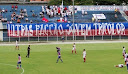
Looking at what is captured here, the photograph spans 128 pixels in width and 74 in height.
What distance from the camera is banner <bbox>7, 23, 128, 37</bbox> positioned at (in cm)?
7856

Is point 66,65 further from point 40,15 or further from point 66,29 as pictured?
point 40,15

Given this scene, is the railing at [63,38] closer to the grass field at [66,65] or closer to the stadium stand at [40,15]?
the stadium stand at [40,15]

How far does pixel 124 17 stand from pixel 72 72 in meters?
56.3

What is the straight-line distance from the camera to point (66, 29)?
80938mm

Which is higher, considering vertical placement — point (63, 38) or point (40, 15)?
point (40, 15)

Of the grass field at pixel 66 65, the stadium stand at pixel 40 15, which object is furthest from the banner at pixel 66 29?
the grass field at pixel 66 65

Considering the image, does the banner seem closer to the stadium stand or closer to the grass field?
the stadium stand

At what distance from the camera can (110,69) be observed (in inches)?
1540

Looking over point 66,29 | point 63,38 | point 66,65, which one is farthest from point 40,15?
point 66,65

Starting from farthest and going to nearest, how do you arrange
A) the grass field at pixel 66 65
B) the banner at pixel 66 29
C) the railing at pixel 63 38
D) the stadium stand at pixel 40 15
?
the stadium stand at pixel 40 15
the banner at pixel 66 29
the railing at pixel 63 38
the grass field at pixel 66 65

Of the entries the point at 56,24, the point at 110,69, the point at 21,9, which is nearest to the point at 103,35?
the point at 56,24

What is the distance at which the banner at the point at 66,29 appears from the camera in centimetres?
7856

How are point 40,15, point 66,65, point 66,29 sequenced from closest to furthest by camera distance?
1. point 66,65
2. point 66,29
3. point 40,15

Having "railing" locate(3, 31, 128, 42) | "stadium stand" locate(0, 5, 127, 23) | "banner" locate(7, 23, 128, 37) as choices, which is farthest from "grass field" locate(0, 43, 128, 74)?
"stadium stand" locate(0, 5, 127, 23)
